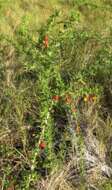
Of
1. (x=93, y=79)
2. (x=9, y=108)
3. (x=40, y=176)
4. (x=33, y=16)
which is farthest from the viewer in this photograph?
(x=33, y=16)

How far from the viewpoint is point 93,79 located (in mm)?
5246

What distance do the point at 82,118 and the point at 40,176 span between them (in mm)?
732

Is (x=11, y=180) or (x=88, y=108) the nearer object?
(x=11, y=180)

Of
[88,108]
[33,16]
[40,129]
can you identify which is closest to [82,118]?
[88,108]

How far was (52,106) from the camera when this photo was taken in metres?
4.34

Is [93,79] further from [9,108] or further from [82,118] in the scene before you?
[9,108]

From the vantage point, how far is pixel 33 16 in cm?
705

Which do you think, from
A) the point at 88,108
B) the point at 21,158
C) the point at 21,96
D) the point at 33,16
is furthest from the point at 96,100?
the point at 33,16

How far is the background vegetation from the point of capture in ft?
13.7

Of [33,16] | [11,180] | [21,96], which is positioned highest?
[33,16]

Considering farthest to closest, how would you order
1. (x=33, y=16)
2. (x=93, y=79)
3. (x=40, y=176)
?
(x=33, y=16) → (x=93, y=79) → (x=40, y=176)

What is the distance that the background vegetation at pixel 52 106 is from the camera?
4.16 m

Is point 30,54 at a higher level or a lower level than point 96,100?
higher

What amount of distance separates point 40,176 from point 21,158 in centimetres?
22
